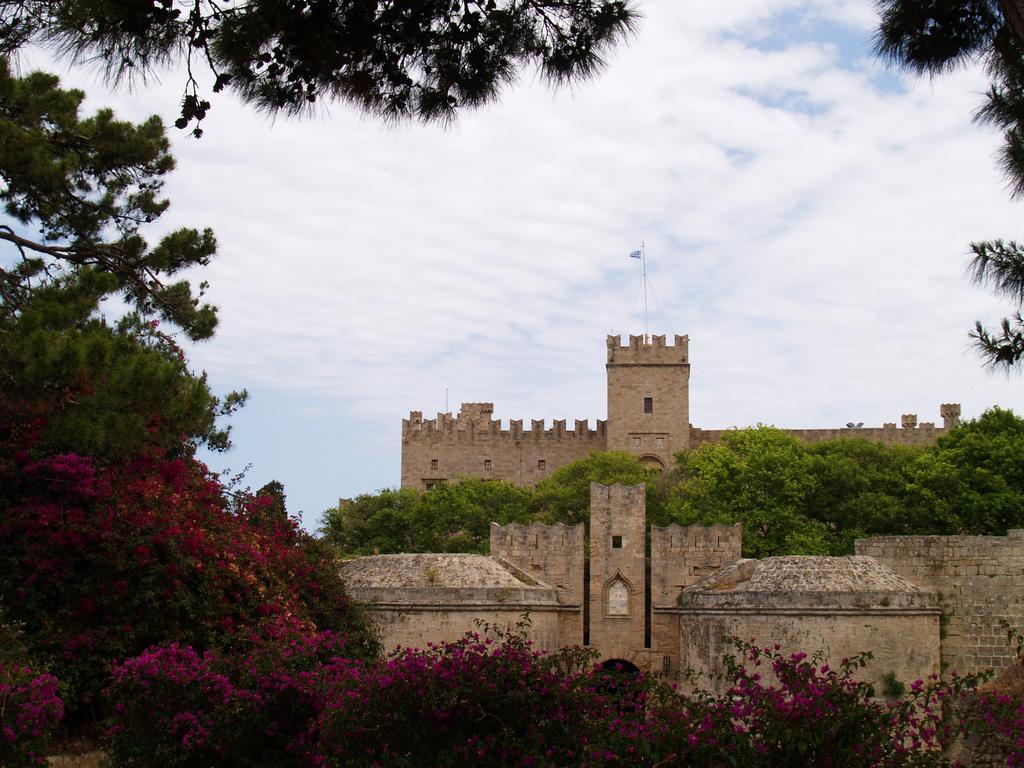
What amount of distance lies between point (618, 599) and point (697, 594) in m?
3.85

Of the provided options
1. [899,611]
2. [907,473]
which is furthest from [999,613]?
[907,473]

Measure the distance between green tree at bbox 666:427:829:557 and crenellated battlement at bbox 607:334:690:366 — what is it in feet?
69.4

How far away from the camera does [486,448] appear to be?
7331cm

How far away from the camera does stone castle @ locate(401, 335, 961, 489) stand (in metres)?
67.9

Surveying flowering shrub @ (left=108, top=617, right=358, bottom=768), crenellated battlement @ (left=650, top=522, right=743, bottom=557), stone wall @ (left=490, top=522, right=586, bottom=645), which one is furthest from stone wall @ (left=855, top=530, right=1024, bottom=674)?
flowering shrub @ (left=108, top=617, right=358, bottom=768)

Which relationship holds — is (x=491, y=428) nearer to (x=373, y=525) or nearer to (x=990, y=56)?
(x=373, y=525)

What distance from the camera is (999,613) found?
22.7m

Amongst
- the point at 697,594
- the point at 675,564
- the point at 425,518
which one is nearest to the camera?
the point at 697,594

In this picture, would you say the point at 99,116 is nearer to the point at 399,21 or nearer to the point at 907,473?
the point at 399,21

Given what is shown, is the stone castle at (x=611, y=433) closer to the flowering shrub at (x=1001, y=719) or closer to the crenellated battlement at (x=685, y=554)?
the crenellated battlement at (x=685, y=554)

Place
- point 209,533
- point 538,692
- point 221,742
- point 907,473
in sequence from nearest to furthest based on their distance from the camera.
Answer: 1. point 538,692
2. point 221,742
3. point 209,533
4. point 907,473

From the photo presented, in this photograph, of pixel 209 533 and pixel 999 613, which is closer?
pixel 209 533

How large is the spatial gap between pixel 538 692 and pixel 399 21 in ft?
21.5

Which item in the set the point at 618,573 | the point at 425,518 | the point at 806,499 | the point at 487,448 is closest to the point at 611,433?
the point at 487,448
